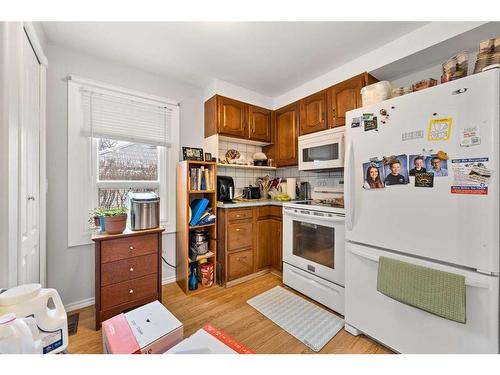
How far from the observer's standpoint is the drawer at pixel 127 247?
1.55 m

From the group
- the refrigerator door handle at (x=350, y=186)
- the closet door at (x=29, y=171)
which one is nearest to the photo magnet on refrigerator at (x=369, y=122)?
the refrigerator door handle at (x=350, y=186)

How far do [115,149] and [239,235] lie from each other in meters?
1.58

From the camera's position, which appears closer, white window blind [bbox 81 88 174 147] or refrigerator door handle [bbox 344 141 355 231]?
refrigerator door handle [bbox 344 141 355 231]

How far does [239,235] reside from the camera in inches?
88.2

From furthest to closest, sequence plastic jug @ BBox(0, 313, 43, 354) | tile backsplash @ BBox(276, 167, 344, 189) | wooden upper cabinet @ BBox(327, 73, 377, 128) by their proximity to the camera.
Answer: tile backsplash @ BBox(276, 167, 344, 189), wooden upper cabinet @ BBox(327, 73, 377, 128), plastic jug @ BBox(0, 313, 43, 354)

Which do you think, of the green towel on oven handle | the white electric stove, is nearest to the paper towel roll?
the white electric stove

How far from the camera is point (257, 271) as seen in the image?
2387mm

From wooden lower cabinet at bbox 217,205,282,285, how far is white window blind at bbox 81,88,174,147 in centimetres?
112

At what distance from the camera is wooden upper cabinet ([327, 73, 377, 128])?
186 centimetres

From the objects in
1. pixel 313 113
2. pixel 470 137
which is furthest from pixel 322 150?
pixel 470 137

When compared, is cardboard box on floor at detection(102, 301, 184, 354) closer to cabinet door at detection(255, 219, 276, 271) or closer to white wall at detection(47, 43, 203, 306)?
white wall at detection(47, 43, 203, 306)

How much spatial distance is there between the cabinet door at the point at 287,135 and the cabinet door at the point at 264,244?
0.86m

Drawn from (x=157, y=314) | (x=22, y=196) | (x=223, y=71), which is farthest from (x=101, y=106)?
(x=157, y=314)
